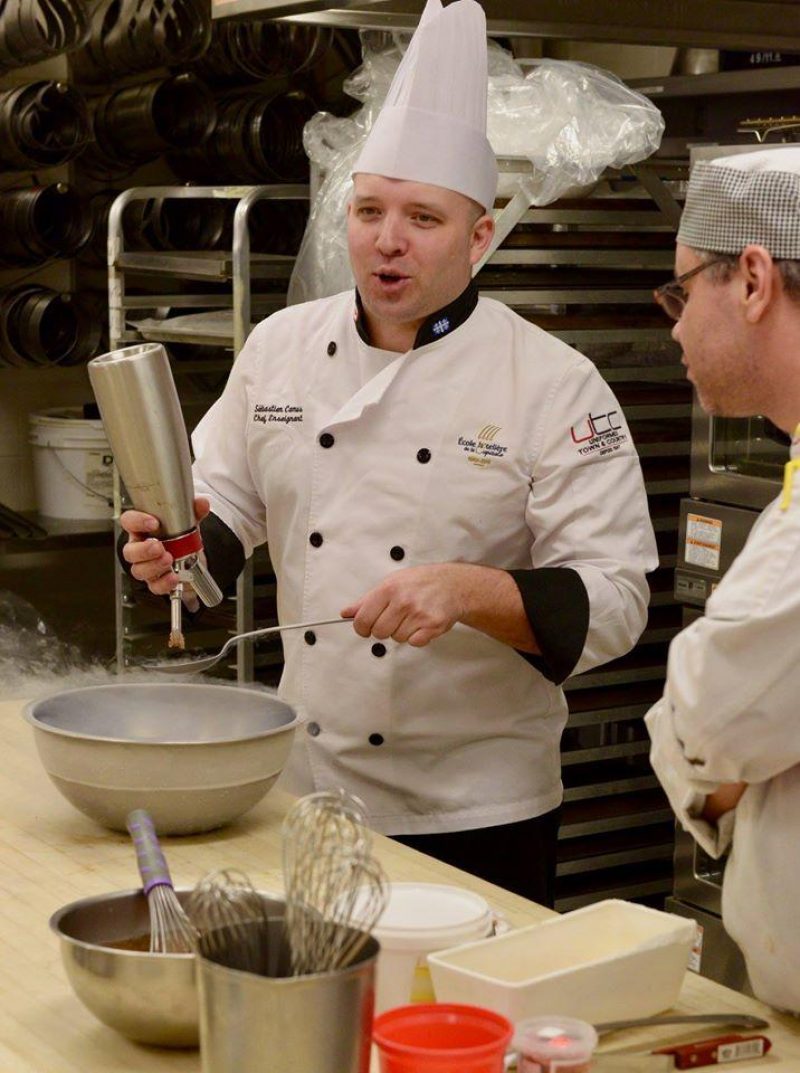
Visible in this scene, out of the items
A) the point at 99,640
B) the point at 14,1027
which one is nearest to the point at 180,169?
the point at 99,640

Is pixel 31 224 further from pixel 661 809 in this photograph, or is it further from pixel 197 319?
pixel 661 809

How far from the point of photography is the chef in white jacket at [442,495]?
2.34 meters

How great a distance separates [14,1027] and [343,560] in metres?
1.04

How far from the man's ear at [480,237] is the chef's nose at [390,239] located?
0.15 meters

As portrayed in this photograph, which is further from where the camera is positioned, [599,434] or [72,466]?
[72,466]

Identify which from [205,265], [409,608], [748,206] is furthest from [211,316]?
[748,206]

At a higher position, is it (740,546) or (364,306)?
(364,306)

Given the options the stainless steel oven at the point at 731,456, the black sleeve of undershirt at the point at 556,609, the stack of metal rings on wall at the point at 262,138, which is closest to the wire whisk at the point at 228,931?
the black sleeve of undershirt at the point at 556,609

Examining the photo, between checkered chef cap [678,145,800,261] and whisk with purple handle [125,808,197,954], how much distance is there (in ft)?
2.48

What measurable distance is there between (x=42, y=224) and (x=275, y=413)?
2.45 m

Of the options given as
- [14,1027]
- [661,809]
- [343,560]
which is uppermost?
[343,560]

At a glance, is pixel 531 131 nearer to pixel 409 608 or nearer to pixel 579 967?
pixel 409 608

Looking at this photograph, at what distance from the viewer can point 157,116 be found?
4738 mm

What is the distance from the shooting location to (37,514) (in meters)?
5.10
